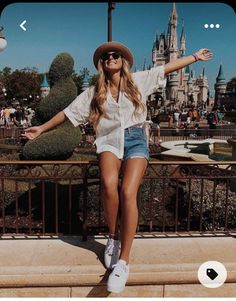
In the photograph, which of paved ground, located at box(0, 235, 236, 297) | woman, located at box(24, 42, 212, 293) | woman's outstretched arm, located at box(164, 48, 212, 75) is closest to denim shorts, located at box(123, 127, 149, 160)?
woman, located at box(24, 42, 212, 293)

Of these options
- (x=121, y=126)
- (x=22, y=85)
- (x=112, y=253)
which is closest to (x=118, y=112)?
(x=121, y=126)

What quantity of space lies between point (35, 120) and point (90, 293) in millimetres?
6362

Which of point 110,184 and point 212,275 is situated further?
point 212,275

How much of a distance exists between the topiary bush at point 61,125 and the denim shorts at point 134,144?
16.6 feet

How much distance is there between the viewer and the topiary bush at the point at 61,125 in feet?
24.6

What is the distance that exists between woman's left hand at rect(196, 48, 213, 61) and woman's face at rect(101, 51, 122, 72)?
57 centimetres

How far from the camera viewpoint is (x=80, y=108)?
2717 mm

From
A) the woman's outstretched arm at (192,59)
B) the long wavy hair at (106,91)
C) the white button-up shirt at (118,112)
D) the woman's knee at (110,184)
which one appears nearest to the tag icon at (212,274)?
the woman's knee at (110,184)

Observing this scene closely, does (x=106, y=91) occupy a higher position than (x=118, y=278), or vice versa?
(x=106, y=91)

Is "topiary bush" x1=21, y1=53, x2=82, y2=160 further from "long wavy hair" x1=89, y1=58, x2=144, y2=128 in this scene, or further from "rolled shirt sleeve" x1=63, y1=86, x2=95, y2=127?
"long wavy hair" x1=89, y1=58, x2=144, y2=128

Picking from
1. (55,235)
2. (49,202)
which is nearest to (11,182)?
(49,202)

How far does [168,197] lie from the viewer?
5.00 metres

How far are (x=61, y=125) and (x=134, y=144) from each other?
17.9 ft

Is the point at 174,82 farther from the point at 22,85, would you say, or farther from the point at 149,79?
the point at 149,79
